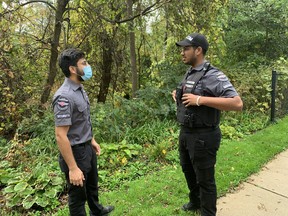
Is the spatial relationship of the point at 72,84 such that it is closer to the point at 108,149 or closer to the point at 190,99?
the point at 190,99

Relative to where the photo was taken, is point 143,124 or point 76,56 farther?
point 143,124

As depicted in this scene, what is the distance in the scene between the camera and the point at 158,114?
6.54m

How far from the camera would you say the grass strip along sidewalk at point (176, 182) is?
11.6 ft

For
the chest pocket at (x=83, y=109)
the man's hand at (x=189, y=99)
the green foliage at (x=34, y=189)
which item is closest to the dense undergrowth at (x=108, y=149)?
the green foliage at (x=34, y=189)

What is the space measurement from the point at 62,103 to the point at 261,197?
2.78 metres

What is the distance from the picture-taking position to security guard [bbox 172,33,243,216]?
2.54 metres

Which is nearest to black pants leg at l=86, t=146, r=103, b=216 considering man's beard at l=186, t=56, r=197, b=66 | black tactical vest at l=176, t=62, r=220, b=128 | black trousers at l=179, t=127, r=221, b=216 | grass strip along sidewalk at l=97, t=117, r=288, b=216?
grass strip along sidewalk at l=97, t=117, r=288, b=216

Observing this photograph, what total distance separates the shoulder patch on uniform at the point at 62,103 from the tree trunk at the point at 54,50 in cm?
440

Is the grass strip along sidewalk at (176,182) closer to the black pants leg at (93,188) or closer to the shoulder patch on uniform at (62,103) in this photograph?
the black pants leg at (93,188)

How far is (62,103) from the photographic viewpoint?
8.16ft

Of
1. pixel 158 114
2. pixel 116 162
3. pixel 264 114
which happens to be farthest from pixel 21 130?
pixel 264 114

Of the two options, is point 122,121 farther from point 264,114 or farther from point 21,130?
point 264,114

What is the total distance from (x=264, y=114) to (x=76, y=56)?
593cm

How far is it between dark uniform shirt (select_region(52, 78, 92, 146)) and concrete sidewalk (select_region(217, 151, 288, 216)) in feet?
6.08
